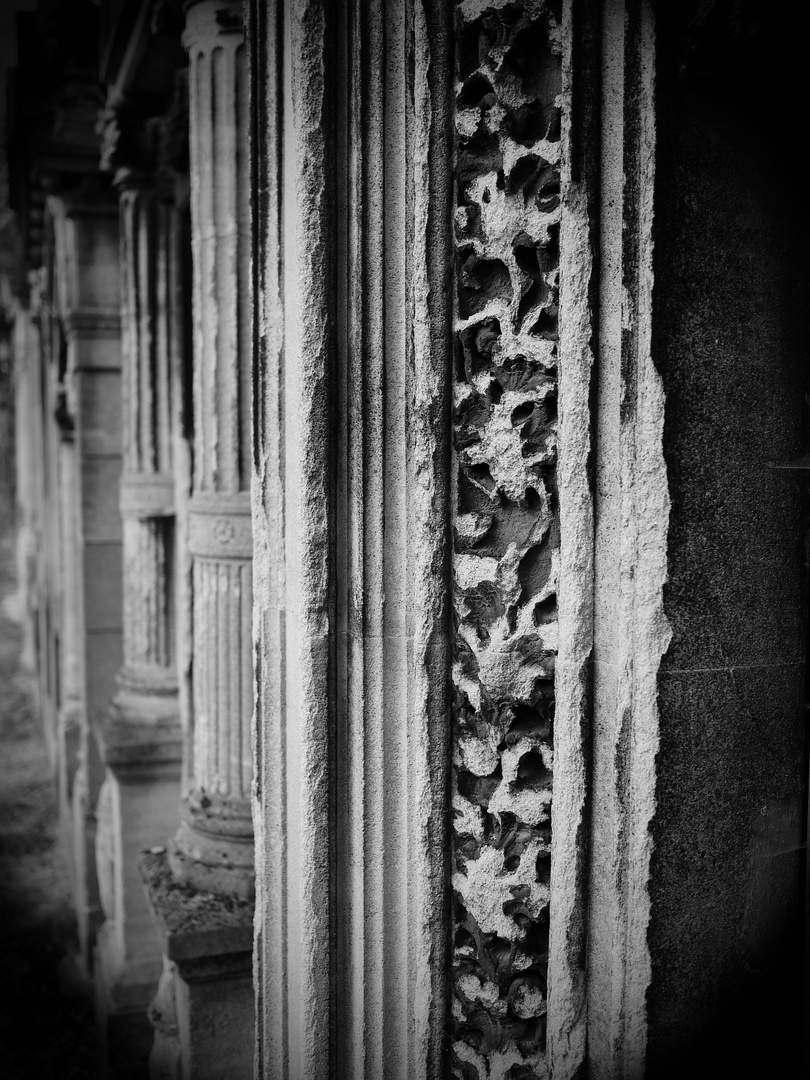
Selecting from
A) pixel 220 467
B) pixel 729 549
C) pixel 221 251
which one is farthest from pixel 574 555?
pixel 221 251

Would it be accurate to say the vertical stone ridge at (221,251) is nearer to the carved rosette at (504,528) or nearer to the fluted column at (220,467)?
the fluted column at (220,467)

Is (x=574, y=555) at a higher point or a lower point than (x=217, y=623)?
higher

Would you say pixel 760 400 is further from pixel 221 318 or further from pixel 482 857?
pixel 221 318

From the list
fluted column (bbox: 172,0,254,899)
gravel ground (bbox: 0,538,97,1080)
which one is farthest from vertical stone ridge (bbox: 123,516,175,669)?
gravel ground (bbox: 0,538,97,1080)

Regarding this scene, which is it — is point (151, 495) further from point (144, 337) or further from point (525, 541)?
point (525, 541)

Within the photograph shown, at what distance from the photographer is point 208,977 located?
2555mm

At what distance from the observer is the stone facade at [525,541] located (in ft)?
4.22

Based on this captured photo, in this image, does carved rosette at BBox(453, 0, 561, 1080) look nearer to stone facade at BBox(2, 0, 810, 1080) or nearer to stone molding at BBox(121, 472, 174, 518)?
stone facade at BBox(2, 0, 810, 1080)

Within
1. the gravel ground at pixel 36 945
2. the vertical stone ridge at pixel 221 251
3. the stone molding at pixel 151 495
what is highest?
the vertical stone ridge at pixel 221 251

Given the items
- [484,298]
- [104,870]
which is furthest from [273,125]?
[104,870]

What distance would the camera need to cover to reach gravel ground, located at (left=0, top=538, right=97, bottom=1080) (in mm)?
3814

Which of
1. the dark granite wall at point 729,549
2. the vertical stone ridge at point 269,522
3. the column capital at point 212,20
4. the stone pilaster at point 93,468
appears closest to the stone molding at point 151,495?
the stone pilaster at point 93,468

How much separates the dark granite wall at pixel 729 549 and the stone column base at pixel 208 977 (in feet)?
4.89

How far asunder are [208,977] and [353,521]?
1740 mm
